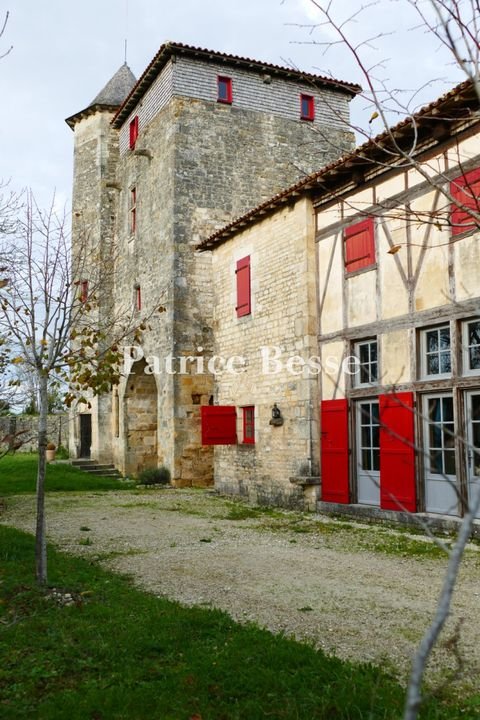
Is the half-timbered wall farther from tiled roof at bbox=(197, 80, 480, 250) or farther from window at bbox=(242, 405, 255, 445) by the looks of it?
window at bbox=(242, 405, 255, 445)

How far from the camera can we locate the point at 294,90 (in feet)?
55.5

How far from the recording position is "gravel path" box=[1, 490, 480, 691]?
4.40 metres

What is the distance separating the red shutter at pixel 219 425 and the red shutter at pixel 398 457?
4.41m

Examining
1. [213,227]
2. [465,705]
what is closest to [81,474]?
[213,227]

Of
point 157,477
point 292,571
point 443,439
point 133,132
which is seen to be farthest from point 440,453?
point 133,132

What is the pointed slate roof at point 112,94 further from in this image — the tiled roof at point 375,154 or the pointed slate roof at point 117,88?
the tiled roof at point 375,154

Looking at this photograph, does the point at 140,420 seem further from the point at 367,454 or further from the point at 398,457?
the point at 398,457

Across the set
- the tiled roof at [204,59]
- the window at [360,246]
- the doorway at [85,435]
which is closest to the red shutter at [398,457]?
the window at [360,246]

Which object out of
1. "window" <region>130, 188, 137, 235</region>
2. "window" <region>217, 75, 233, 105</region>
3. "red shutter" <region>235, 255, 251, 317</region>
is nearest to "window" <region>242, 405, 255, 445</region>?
"red shutter" <region>235, 255, 251, 317</region>

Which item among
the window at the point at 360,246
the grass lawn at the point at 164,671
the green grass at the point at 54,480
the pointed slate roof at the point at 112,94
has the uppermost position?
the pointed slate roof at the point at 112,94

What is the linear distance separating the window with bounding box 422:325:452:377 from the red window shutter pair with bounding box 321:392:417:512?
1.51 ft

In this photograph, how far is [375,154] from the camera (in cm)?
920

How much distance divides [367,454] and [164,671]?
664 centimetres

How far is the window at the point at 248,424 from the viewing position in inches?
505
